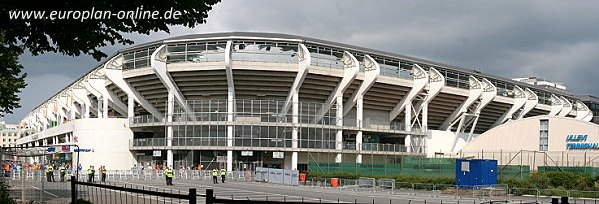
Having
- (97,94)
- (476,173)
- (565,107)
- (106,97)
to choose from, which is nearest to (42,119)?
(97,94)

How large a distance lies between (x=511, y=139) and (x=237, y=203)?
64109mm

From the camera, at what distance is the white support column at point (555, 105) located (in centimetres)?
8640

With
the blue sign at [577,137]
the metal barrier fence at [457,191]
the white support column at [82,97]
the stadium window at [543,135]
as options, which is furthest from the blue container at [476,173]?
the white support column at [82,97]

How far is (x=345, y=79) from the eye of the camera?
207ft

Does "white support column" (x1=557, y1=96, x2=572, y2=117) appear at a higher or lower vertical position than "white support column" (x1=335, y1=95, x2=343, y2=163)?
higher

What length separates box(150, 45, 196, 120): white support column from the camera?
59688mm

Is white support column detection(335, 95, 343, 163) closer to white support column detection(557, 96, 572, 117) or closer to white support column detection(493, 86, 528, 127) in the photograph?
white support column detection(493, 86, 528, 127)

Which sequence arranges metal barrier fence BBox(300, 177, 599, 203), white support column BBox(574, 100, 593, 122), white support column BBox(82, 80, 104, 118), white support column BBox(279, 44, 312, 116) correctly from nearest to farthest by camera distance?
1. metal barrier fence BBox(300, 177, 599, 203)
2. white support column BBox(279, 44, 312, 116)
3. white support column BBox(82, 80, 104, 118)
4. white support column BBox(574, 100, 593, 122)

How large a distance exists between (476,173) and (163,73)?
108 ft

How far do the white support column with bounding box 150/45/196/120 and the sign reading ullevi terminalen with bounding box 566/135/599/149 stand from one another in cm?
3722

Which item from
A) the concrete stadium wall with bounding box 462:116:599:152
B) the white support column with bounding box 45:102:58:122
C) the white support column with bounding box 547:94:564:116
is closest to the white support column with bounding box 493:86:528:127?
the white support column with bounding box 547:94:564:116

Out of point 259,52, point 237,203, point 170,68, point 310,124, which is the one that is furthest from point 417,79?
point 237,203

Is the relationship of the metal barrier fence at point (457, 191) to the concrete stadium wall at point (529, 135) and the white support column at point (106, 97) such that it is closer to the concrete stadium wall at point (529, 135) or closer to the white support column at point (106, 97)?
the concrete stadium wall at point (529, 135)
